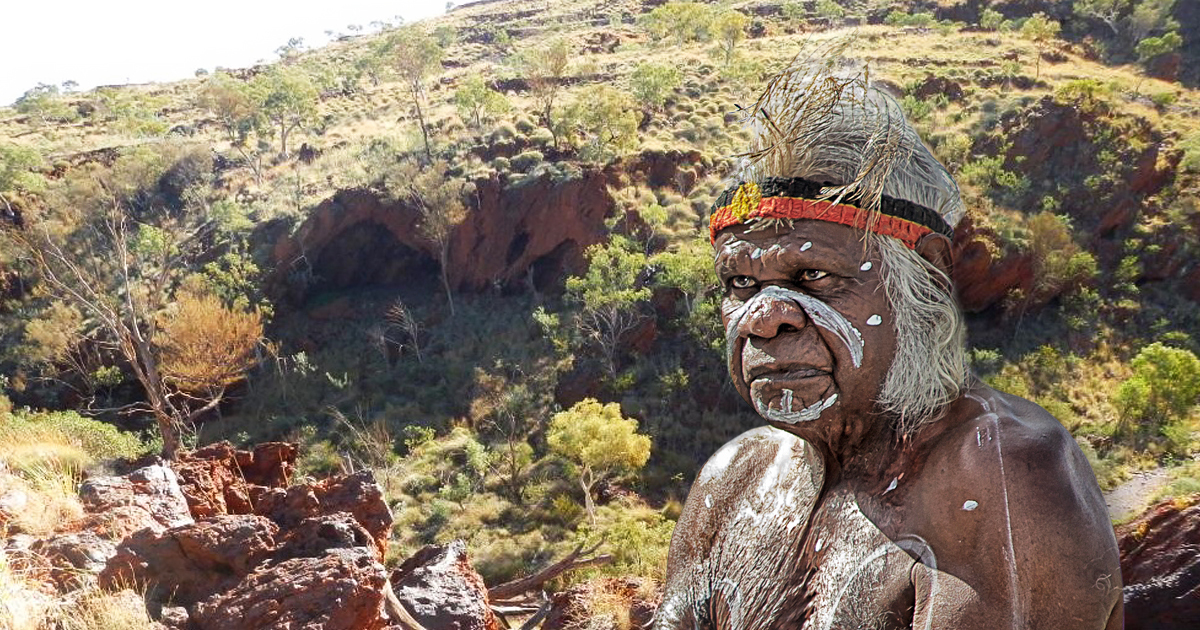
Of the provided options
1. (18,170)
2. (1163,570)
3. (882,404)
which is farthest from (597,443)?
(18,170)

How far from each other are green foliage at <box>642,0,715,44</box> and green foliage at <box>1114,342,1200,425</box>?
106 feet

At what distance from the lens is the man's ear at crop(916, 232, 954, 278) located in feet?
4.79

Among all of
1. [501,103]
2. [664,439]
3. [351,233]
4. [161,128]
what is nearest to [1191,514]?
[664,439]

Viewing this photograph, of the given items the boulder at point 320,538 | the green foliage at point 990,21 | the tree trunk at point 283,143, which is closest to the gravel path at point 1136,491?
the boulder at point 320,538

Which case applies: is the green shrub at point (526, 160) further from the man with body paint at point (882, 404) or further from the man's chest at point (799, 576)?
the man with body paint at point (882, 404)

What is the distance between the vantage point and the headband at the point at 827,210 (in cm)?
144

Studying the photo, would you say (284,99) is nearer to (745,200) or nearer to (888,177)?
(745,200)

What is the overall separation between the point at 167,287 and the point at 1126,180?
3338cm

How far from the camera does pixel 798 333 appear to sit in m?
1.47

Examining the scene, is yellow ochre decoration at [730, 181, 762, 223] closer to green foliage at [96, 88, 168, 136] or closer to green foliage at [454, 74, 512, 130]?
green foliage at [454, 74, 512, 130]

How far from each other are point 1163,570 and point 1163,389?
15130mm

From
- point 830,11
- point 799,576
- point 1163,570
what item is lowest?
point 1163,570

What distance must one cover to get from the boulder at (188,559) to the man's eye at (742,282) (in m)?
4.10

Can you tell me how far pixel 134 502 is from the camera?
220 inches
